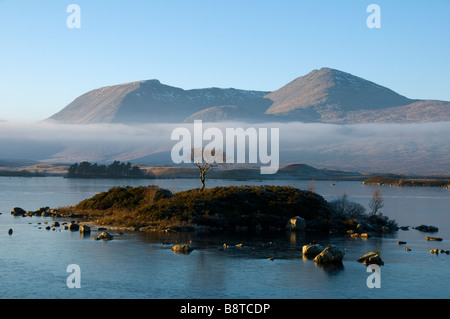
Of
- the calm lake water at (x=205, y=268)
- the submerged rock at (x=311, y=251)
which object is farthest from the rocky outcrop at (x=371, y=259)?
the submerged rock at (x=311, y=251)

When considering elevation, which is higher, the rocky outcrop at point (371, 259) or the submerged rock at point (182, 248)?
the submerged rock at point (182, 248)

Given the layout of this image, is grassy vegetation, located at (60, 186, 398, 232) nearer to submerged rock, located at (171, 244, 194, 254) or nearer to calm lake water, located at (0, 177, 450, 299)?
calm lake water, located at (0, 177, 450, 299)

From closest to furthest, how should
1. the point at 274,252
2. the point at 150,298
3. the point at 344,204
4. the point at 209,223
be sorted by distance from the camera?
1. the point at 150,298
2. the point at 274,252
3. the point at 209,223
4. the point at 344,204

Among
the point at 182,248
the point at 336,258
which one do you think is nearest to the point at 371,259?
the point at 336,258

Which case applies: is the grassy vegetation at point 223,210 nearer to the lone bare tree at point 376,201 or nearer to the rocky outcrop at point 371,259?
the lone bare tree at point 376,201
